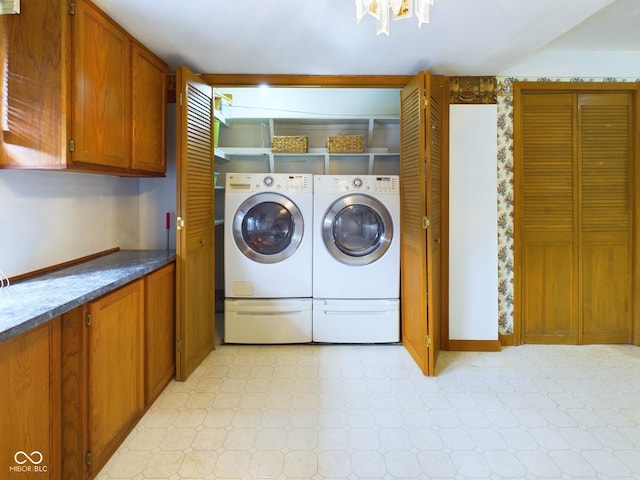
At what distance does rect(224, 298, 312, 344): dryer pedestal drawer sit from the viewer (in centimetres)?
300

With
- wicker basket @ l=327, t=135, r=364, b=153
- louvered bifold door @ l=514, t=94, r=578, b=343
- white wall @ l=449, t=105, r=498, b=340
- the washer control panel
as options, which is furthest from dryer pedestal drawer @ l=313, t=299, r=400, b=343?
wicker basket @ l=327, t=135, r=364, b=153

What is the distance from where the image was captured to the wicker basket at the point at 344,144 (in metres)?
3.32

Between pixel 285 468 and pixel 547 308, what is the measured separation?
247 centimetres

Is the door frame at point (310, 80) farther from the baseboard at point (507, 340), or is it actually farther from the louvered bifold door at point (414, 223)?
the baseboard at point (507, 340)

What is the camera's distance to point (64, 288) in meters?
1.54

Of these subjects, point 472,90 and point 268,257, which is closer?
point 472,90

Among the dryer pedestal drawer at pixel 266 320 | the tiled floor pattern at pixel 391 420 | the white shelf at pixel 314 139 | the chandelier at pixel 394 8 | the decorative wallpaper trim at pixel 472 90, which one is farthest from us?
the white shelf at pixel 314 139

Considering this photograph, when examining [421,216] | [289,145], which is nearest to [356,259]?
[421,216]

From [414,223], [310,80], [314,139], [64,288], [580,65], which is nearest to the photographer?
[64,288]

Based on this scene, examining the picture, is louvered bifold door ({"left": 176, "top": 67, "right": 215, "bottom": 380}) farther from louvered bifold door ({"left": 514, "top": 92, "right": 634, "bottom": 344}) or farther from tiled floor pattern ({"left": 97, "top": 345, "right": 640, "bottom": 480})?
louvered bifold door ({"left": 514, "top": 92, "right": 634, "bottom": 344})

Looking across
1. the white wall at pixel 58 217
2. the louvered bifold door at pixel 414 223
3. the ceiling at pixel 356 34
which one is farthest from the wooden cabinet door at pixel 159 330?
the louvered bifold door at pixel 414 223

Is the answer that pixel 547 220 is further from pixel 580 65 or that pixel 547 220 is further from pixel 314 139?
pixel 314 139

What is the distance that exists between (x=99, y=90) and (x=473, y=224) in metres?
2.57

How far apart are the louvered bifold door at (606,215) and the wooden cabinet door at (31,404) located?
3.49 m
